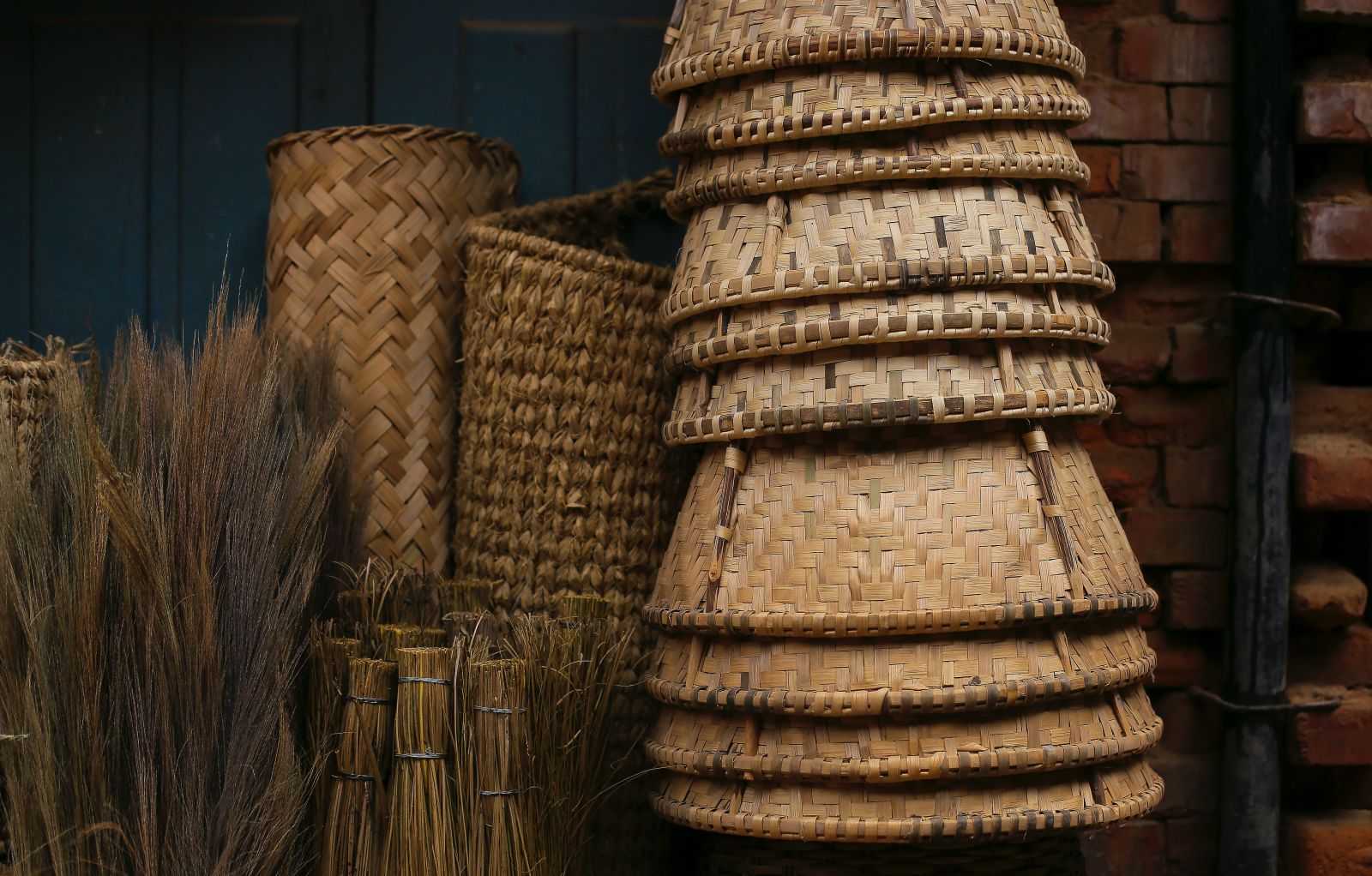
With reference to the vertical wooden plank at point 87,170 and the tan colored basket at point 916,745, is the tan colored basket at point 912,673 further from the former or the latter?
the vertical wooden plank at point 87,170

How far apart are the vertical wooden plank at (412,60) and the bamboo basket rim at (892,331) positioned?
0.99m

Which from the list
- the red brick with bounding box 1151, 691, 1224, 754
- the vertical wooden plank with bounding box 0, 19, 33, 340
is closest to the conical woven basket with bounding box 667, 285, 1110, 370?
the red brick with bounding box 1151, 691, 1224, 754

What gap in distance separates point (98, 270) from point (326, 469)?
0.81 m

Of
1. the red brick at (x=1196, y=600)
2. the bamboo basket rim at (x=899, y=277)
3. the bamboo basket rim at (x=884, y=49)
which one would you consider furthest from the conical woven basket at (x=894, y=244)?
the red brick at (x=1196, y=600)

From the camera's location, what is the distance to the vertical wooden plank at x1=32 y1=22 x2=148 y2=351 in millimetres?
2410

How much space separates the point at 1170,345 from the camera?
2311 millimetres

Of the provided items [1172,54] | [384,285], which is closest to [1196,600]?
[1172,54]

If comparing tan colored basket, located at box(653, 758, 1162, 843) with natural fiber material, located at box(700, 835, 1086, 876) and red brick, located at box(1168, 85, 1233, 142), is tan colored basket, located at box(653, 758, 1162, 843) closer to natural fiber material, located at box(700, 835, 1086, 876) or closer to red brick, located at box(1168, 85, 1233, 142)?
natural fiber material, located at box(700, 835, 1086, 876)

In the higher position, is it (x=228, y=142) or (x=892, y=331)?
(x=228, y=142)

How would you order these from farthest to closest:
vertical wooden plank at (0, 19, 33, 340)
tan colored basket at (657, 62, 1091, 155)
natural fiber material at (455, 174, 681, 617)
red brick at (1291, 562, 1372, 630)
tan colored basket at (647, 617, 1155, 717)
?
vertical wooden plank at (0, 19, 33, 340) < red brick at (1291, 562, 1372, 630) < natural fiber material at (455, 174, 681, 617) < tan colored basket at (657, 62, 1091, 155) < tan colored basket at (647, 617, 1155, 717)

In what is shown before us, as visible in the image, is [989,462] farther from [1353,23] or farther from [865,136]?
[1353,23]

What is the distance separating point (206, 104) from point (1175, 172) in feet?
5.70

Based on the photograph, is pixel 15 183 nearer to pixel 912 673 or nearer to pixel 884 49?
pixel 884 49

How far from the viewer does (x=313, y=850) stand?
1.81 metres
